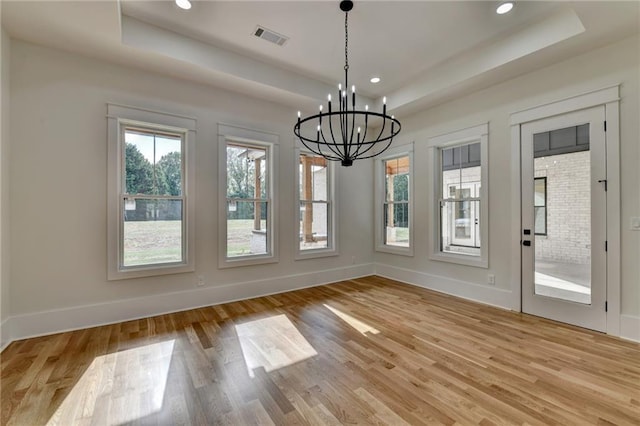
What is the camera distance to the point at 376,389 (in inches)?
83.0

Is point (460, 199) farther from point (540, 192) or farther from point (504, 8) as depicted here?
point (504, 8)

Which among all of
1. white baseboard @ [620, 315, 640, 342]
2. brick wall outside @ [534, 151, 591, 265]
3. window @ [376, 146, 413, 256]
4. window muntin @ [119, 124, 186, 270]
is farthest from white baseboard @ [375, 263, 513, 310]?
window muntin @ [119, 124, 186, 270]

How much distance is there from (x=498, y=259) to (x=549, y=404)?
2.33 m

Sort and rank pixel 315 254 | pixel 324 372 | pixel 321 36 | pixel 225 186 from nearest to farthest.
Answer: pixel 324 372 < pixel 321 36 < pixel 225 186 < pixel 315 254

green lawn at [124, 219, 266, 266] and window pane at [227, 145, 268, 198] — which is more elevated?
window pane at [227, 145, 268, 198]

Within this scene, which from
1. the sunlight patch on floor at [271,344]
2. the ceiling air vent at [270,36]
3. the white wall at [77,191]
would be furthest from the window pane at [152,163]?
the sunlight patch on floor at [271,344]

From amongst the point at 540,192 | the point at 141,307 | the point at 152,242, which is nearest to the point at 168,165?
the point at 152,242

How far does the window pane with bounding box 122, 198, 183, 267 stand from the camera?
11.8 feet

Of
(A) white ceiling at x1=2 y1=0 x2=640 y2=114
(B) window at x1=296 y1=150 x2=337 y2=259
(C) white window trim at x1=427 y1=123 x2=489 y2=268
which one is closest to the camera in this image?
(A) white ceiling at x1=2 y1=0 x2=640 y2=114

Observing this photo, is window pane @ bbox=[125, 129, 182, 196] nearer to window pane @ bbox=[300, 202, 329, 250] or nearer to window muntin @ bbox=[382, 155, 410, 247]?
window pane @ bbox=[300, 202, 329, 250]

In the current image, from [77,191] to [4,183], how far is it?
0.56 meters

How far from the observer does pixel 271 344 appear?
282 cm

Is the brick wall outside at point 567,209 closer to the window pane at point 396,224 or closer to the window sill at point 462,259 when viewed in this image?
the window sill at point 462,259

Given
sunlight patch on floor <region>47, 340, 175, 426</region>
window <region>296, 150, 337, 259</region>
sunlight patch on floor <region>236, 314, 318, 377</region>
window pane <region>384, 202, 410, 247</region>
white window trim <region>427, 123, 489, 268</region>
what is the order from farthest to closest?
1. window pane <region>384, 202, 410, 247</region>
2. window <region>296, 150, 337, 259</region>
3. white window trim <region>427, 123, 489, 268</region>
4. sunlight patch on floor <region>236, 314, 318, 377</region>
5. sunlight patch on floor <region>47, 340, 175, 426</region>
